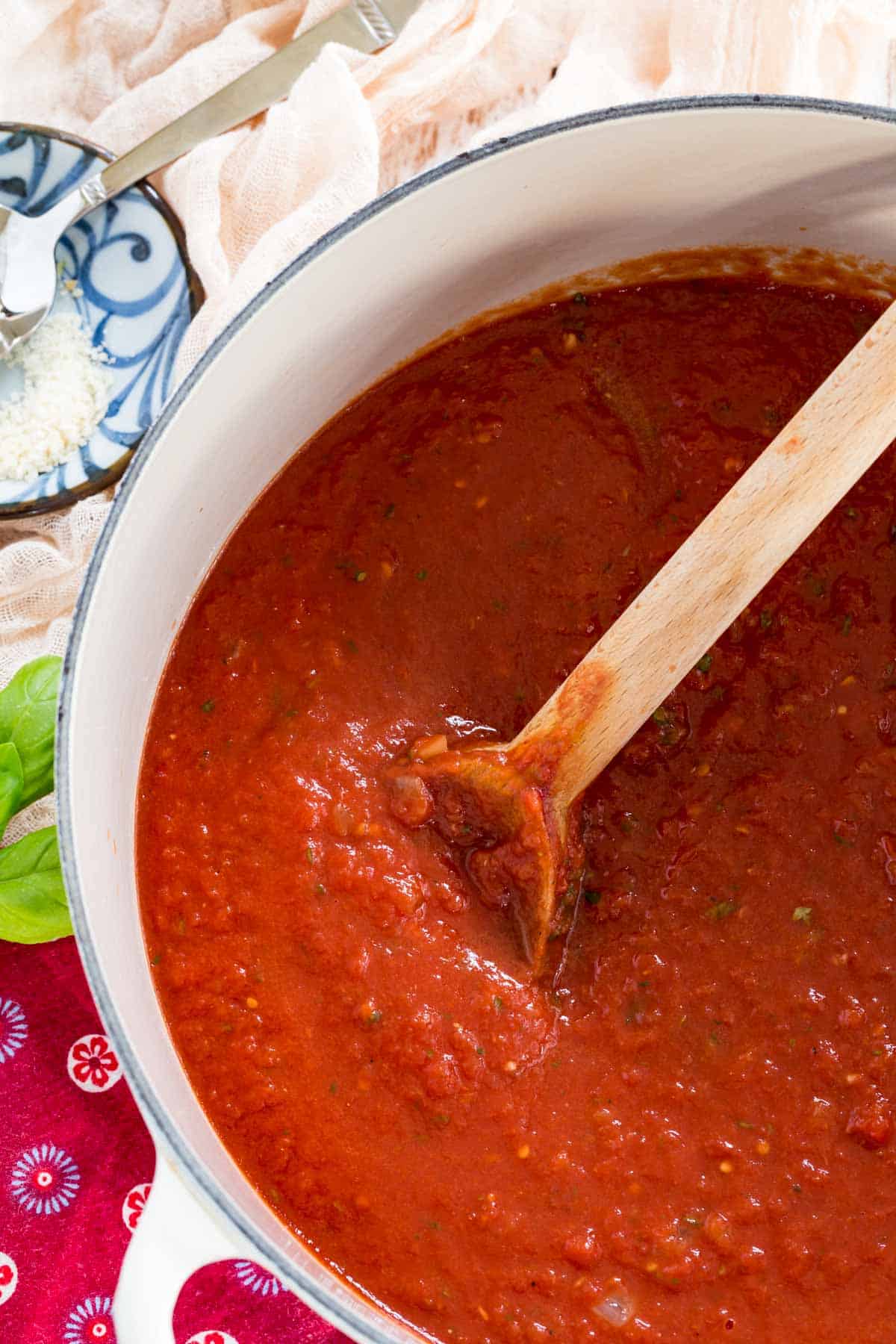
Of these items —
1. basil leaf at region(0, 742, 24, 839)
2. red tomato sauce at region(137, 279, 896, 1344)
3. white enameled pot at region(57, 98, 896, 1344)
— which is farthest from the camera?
basil leaf at region(0, 742, 24, 839)

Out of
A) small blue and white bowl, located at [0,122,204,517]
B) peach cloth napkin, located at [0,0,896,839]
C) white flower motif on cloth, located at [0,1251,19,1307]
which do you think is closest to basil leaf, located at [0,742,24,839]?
peach cloth napkin, located at [0,0,896,839]

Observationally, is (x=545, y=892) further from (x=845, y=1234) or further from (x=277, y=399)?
(x=277, y=399)

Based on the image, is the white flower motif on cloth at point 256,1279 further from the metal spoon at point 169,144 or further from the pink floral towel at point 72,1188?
the metal spoon at point 169,144

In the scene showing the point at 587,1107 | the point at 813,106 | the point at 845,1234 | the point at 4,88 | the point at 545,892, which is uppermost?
the point at 4,88

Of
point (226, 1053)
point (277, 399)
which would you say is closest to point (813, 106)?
point (277, 399)

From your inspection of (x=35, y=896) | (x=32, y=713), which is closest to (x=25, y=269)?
(x=32, y=713)

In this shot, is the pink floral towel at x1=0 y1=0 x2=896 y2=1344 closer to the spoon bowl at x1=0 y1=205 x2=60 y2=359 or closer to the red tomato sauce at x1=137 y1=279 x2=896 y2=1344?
the spoon bowl at x1=0 y1=205 x2=60 y2=359

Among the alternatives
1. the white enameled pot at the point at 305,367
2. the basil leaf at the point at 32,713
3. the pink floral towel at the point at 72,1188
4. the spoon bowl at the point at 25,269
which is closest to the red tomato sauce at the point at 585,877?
the white enameled pot at the point at 305,367
